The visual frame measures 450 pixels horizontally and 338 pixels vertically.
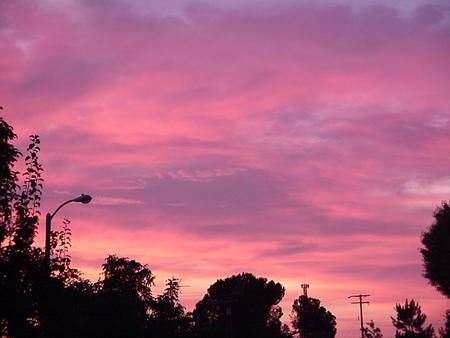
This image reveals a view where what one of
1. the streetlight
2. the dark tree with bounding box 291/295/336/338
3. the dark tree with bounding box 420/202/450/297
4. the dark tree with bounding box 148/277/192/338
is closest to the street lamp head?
the streetlight

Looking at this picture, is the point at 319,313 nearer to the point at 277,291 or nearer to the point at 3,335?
the point at 277,291

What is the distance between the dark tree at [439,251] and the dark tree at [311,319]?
341 feet

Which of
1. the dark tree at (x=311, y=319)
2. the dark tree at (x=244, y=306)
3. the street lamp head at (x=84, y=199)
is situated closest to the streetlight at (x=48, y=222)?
the street lamp head at (x=84, y=199)

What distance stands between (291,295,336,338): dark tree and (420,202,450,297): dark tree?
341 ft

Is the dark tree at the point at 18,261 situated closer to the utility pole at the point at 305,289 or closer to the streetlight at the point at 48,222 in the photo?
the streetlight at the point at 48,222

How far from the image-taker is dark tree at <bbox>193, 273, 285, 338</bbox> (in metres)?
124

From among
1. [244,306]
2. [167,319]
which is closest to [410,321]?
[244,306]

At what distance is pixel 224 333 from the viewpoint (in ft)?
362

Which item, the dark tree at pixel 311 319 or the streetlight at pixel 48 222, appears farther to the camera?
the dark tree at pixel 311 319

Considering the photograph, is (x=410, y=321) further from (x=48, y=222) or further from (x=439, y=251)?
(x=48, y=222)

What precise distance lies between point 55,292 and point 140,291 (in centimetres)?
7519

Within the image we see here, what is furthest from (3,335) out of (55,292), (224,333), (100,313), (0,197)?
(224,333)

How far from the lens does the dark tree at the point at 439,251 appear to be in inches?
2662

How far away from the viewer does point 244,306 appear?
12850 centimetres
